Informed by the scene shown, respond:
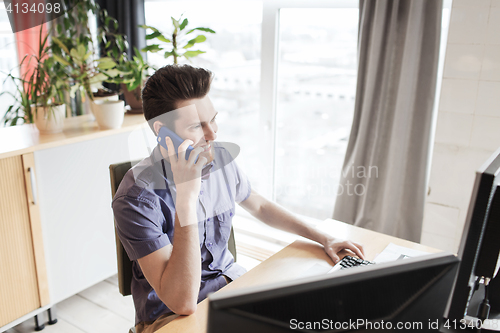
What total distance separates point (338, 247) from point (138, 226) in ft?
2.07

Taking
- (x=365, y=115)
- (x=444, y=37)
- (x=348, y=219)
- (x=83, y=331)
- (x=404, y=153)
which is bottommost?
(x=83, y=331)

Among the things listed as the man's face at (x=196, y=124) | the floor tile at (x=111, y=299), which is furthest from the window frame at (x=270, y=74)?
the man's face at (x=196, y=124)

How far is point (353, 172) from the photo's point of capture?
220 centimetres

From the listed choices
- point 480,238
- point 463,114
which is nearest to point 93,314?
point 480,238

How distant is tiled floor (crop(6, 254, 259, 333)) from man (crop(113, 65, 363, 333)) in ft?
3.08

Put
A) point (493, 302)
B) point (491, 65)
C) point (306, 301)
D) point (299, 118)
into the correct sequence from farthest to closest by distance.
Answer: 1. point (299, 118)
2. point (491, 65)
3. point (493, 302)
4. point (306, 301)

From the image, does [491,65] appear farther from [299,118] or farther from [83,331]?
[83,331]

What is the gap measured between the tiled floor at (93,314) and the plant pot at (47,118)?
2.90ft

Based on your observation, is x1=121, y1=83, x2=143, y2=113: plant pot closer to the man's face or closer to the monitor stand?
the man's face

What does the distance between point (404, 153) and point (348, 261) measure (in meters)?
1.01

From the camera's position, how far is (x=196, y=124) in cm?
116

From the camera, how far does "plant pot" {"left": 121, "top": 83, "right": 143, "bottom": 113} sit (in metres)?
2.30

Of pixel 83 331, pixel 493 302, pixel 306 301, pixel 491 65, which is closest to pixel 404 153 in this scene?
pixel 491 65

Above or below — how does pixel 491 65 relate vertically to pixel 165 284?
above
